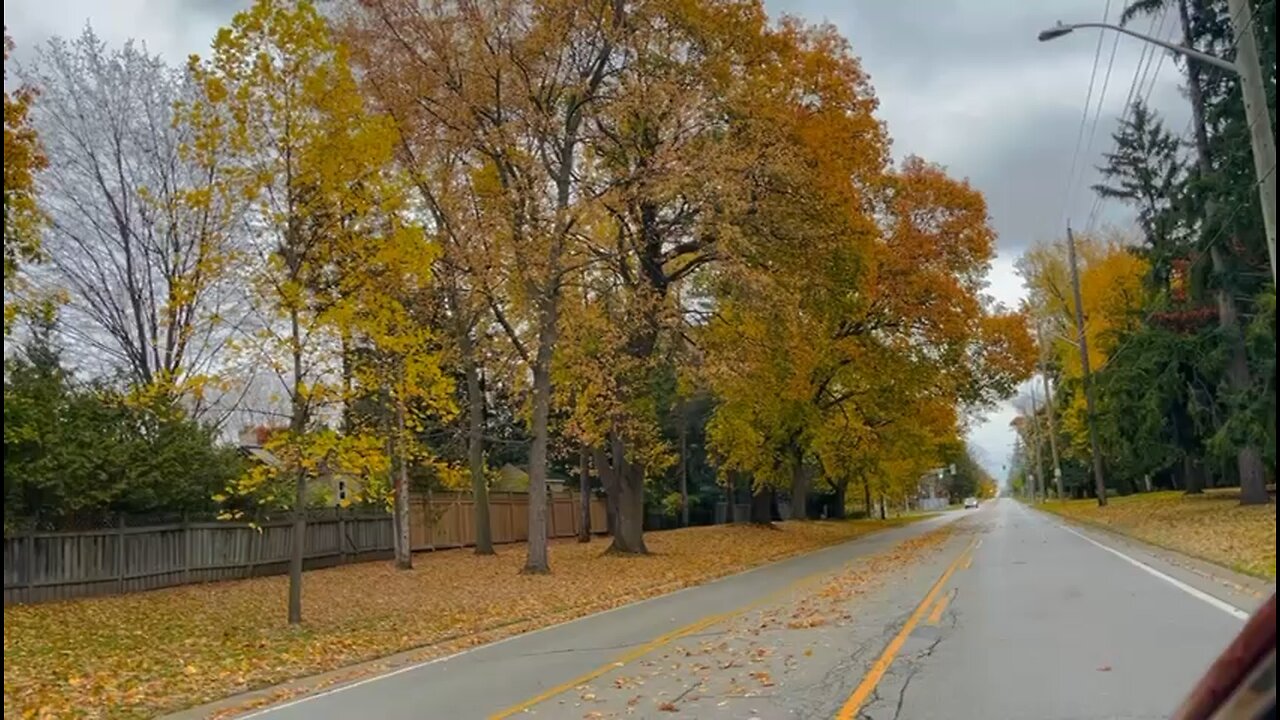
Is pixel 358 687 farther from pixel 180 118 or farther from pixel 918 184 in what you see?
pixel 918 184

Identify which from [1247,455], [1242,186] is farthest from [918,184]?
[1242,186]

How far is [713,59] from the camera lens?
81.7 ft

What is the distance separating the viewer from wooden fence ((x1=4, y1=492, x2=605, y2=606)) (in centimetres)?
1775

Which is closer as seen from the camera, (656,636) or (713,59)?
(656,636)

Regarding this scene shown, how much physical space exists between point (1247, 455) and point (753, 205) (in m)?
12.4

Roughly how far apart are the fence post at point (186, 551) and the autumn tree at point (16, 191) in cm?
666

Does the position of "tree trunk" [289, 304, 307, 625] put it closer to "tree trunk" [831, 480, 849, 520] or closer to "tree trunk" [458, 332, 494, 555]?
"tree trunk" [458, 332, 494, 555]

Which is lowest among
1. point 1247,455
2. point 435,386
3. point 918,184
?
point 1247,455

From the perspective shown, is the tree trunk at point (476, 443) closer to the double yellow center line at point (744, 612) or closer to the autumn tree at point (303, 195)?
the autumn tree at point (303, 195)

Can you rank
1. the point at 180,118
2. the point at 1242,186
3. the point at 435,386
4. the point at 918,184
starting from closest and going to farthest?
the point at 1242,186
the point at 180,118
the point at 435,386
the point at 918,184

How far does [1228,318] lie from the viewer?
17.6 metres

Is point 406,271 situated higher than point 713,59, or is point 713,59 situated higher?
point 713,59

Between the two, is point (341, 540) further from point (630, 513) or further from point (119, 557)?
point (119, 557)

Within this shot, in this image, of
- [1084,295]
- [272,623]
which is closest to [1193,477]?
[1084,295]
